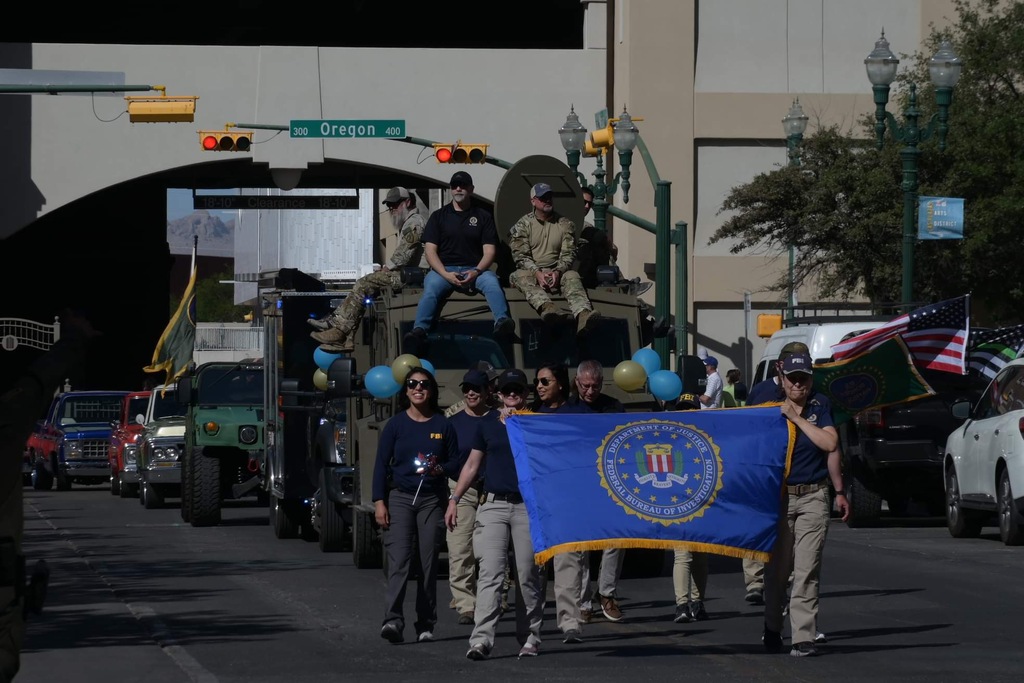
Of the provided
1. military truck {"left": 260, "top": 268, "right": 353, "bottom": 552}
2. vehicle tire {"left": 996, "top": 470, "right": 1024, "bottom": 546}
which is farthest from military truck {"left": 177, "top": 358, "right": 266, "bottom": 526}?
vehicle tire {"left": 996, "top": 470, "right": 1024, "bottom": 546}

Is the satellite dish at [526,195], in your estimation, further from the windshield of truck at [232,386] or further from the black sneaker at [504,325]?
the windshield of truck at [232,386]

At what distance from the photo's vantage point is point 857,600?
14.7 metres

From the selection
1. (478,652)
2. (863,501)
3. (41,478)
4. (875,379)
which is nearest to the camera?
(478,652)

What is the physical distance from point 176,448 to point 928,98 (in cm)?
1611

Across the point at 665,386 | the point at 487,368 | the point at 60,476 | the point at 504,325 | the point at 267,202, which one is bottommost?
the point at 60,476

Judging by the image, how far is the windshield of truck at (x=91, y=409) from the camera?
3569 cm

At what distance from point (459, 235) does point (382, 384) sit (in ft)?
→ 6.23

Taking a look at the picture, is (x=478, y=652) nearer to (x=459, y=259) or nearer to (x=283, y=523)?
(x=459, y=259)

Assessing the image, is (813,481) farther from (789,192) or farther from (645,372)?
(789,192)

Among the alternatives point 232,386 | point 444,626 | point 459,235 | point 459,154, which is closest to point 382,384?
point 459,235

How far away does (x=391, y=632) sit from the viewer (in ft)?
39.2

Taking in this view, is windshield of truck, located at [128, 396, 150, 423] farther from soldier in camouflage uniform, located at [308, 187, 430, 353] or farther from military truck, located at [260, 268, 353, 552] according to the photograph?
soldier in camouflage uniform, located at [308, 187, 430, 353]

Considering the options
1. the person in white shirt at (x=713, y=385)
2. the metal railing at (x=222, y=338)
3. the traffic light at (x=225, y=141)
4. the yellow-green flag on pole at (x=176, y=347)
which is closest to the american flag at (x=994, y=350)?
the person in white shirt at (x=713, y=385)

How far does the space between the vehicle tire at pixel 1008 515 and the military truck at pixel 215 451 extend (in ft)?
28.7
